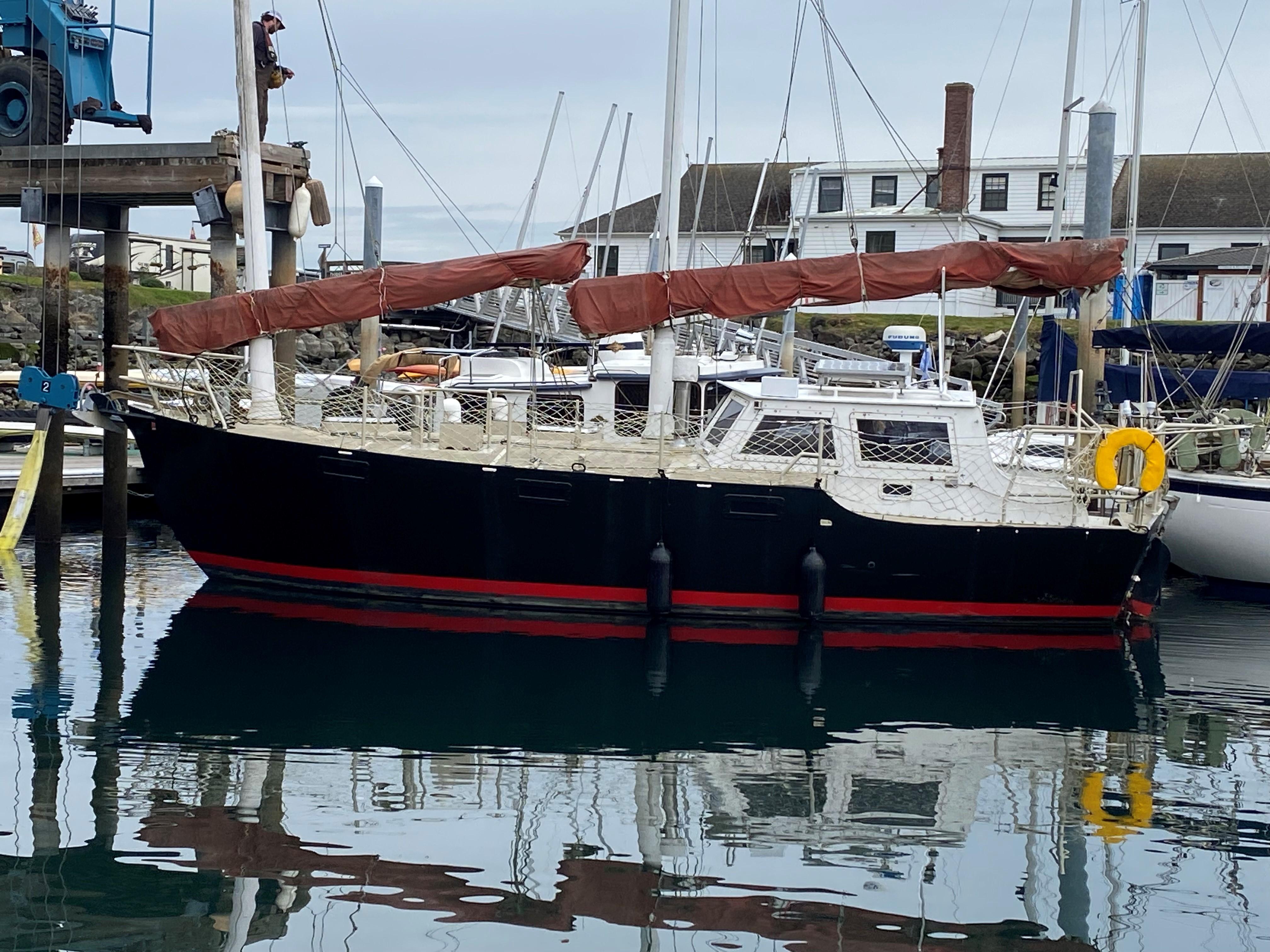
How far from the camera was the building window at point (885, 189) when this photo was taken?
43500 millimetres

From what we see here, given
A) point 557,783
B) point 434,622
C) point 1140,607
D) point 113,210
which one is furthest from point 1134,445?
point 113,210

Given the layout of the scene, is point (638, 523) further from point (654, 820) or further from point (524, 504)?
point (654, 820)

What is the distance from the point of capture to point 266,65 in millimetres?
20000

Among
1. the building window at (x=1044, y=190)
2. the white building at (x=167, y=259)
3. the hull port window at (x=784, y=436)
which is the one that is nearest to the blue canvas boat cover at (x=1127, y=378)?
the hull port window at (x=784, y=436)

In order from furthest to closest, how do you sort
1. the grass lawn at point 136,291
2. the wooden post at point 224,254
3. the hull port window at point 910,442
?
1. the grass lawn at point 136,291
2. the wooden post at point 224,254
3. the hull port window at point 910,442

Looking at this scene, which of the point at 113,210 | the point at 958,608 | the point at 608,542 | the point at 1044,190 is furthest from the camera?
the point at 1044,190

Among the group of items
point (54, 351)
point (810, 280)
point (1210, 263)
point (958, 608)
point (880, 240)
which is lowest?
point (958, 608)

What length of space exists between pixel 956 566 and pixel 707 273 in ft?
14.4

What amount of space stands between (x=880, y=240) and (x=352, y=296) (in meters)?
27.9

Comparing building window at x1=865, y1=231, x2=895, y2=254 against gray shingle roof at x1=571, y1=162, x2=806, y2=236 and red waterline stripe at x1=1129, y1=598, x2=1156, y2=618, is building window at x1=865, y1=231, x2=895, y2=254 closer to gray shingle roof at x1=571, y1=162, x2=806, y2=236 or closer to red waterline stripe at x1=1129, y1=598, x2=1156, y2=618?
gray shingle roof at x1=571, y1=162, x2=806, y2=236

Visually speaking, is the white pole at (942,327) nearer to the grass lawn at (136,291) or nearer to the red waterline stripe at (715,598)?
the red waterline stripe at (715,598)

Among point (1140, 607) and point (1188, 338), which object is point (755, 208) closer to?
point (1188, 338)

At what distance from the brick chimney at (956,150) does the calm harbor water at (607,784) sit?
2624 centimetres

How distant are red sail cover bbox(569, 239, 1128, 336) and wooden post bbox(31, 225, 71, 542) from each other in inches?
289
